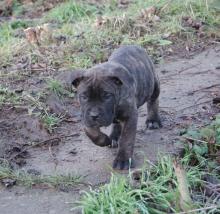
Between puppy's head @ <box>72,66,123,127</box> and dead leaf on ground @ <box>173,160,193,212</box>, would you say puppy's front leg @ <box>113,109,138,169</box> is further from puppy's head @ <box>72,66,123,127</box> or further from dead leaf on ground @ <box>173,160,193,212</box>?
dead leaf on ground @ <box>173,160,193,212</box>

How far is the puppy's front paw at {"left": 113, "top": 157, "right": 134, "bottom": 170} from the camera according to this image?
19.5 ft

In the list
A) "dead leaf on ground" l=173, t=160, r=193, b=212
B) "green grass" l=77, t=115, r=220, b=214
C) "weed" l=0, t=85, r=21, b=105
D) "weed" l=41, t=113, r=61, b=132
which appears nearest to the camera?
"dead leaf on ground" l=173, t=160, r=193, b=212

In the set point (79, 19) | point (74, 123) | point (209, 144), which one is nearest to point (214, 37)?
point (79, 19)

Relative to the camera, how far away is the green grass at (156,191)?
491cm

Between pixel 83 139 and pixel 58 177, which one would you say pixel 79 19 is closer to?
pixel 83 139

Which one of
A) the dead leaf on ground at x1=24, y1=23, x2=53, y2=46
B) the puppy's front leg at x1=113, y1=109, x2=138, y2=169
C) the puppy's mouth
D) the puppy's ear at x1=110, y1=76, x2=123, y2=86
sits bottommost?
the dead leaf on ground at x1=24, y1=23, x2=53, y2=46

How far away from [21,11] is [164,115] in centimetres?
712

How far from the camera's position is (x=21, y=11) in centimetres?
1373

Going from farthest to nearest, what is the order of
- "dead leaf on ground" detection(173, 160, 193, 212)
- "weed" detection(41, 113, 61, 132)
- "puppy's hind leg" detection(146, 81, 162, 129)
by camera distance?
"weed" detection(41, 113, 61, 132), "puppy's hind leg" detection(146, 81, 162, 129), "dead leaf on ground" detection(173, 160, 193, 212)

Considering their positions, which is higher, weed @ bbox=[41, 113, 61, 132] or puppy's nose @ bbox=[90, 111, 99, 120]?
puppy's nose @ bbox=[90, 111, 99, 120]

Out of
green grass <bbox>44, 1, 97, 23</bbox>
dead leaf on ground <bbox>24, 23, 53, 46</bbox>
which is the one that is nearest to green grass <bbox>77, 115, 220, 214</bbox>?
dead leaf on ground <bbox>24, 23, 53, 46</bbox>

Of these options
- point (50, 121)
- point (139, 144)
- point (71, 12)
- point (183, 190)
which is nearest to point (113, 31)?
point (71, 12)

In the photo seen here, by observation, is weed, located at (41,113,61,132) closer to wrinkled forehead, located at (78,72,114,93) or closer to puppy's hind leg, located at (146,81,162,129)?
puppy's hind leg, located at (146,81,162,129)

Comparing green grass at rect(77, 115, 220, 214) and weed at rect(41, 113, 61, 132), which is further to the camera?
weed at rect(41, 113, 61, 132)
